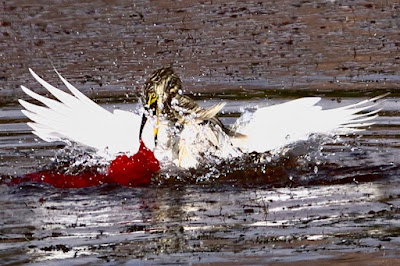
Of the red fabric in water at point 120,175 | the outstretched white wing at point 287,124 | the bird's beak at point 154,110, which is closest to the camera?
the red fabric in water at point 120,175

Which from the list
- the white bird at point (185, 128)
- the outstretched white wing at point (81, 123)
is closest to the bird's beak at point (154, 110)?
the white bird at point (185, 128)

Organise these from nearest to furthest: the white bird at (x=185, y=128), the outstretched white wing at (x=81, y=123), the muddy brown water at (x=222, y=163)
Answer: the muddy brown water at (x=222, y=163) < the white bird at (x=185, y=128) < the outstretched white wing at (x=81, y=123)

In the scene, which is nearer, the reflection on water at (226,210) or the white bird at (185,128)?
the reflection on water at (226,210)

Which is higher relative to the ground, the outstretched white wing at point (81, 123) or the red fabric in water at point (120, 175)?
the outstretched white wing at point (81, 123)

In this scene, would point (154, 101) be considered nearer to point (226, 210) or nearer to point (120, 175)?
point (120, 175)

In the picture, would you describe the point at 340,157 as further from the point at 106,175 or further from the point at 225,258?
the point at 225,258

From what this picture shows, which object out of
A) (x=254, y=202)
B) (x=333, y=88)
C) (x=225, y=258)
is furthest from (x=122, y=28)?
(x=225, y=258)

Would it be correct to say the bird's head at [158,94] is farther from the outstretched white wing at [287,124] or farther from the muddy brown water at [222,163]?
the outstretched white wing at [287,124]
